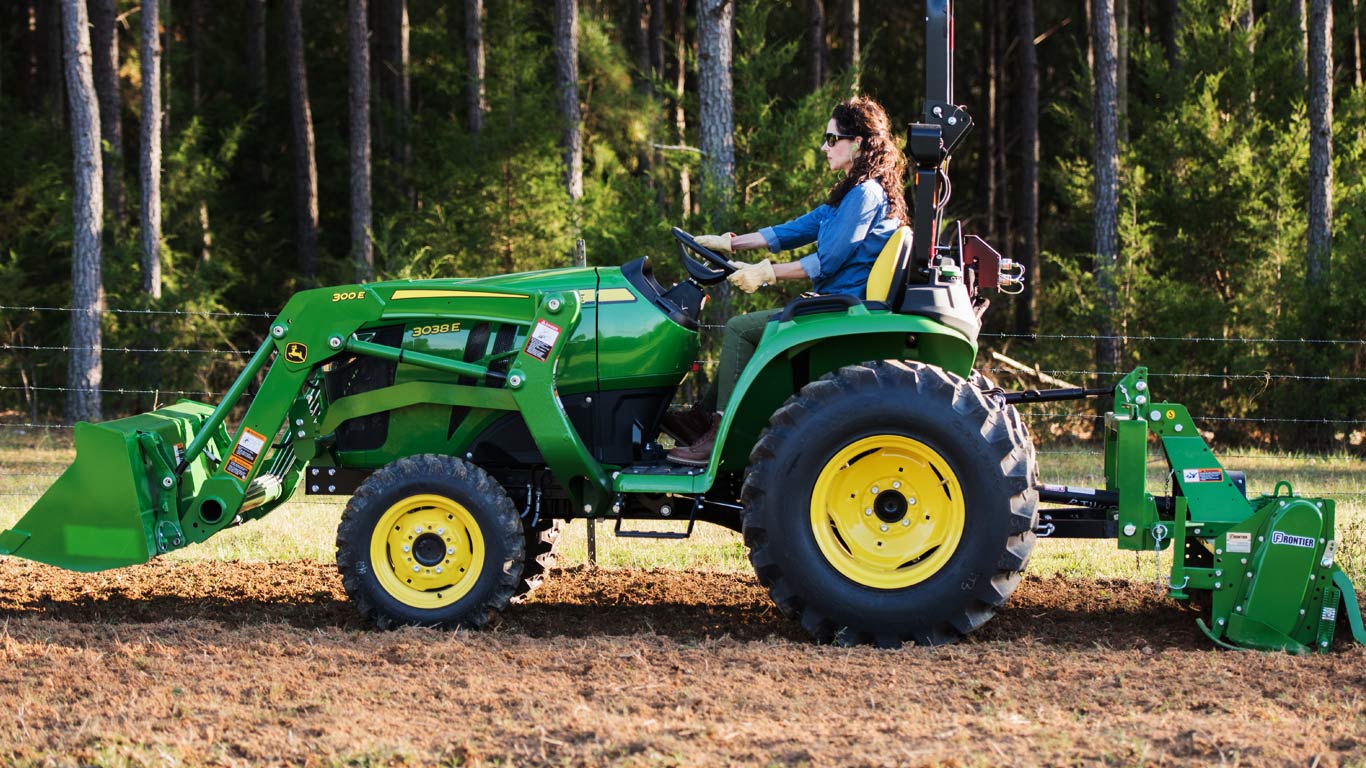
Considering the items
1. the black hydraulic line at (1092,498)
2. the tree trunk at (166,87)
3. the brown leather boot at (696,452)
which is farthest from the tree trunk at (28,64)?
the black hydraulic line at (1092,498)

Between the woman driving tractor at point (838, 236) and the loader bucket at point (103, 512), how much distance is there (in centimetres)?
207

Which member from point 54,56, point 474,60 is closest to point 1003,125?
point 474,60

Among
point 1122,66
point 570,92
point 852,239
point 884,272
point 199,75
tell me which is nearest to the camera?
point 884,272

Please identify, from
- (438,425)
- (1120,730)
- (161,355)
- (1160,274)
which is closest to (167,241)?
(161,355)

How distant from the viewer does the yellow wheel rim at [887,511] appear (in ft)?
16.8

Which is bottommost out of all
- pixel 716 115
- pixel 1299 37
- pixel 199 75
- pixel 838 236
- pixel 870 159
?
pixel 838 236

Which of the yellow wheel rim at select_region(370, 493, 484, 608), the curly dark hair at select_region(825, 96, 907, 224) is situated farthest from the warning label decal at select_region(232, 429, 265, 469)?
the curly dark hair at select_region(825, 96, 907, 224)

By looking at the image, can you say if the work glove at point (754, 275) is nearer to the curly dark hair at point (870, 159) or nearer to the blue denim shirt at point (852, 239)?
the blue denim shirt at point (852, 239)

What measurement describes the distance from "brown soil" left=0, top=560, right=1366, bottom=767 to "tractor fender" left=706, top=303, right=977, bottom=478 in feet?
2.62

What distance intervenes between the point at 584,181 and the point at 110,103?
632 cm

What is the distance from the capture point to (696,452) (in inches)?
219

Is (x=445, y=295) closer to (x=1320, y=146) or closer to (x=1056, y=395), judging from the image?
(x=1056, y=395)

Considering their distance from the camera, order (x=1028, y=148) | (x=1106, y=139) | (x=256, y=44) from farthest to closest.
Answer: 1. (x=256, y=44)
2. (x=1028, y=148)
3. (x=1106, y=139)

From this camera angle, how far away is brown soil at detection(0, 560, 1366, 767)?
382 centimetres
